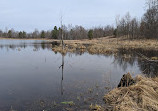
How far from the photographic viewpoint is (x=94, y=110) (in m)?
4.89

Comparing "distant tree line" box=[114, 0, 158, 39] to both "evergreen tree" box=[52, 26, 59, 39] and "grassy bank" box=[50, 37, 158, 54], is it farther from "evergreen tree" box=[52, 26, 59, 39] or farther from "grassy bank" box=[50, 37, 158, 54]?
"evergreen tree" box=[52, 26, 59, 39]

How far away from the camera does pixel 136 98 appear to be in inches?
215

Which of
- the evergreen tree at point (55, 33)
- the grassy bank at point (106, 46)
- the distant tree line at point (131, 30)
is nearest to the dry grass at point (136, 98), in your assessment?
the grassy bank at point (106, 46)

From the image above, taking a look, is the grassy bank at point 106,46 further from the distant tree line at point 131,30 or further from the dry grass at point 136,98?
the dry grass at point 136,98

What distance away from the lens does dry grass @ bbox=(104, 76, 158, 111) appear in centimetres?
484

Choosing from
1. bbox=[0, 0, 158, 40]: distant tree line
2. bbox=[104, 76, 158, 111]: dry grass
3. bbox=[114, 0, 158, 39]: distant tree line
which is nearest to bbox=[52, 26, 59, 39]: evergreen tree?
bbox=[0, 0, 158, 40]: distant tree line

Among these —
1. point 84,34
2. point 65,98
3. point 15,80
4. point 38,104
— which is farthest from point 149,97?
point 84,34

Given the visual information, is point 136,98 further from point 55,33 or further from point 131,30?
point 55,33

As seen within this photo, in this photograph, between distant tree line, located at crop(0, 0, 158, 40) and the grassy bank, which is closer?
the grassy bank

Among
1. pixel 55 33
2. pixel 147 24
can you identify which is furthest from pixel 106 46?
pixel 55 33

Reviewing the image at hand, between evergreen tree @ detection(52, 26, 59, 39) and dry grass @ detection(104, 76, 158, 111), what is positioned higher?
evergreen tree @ detection(52, 26, 59, 39)

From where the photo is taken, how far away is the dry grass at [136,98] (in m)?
4.84

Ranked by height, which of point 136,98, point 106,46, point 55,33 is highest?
point 55,33

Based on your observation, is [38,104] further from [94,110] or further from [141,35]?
[141,35]
